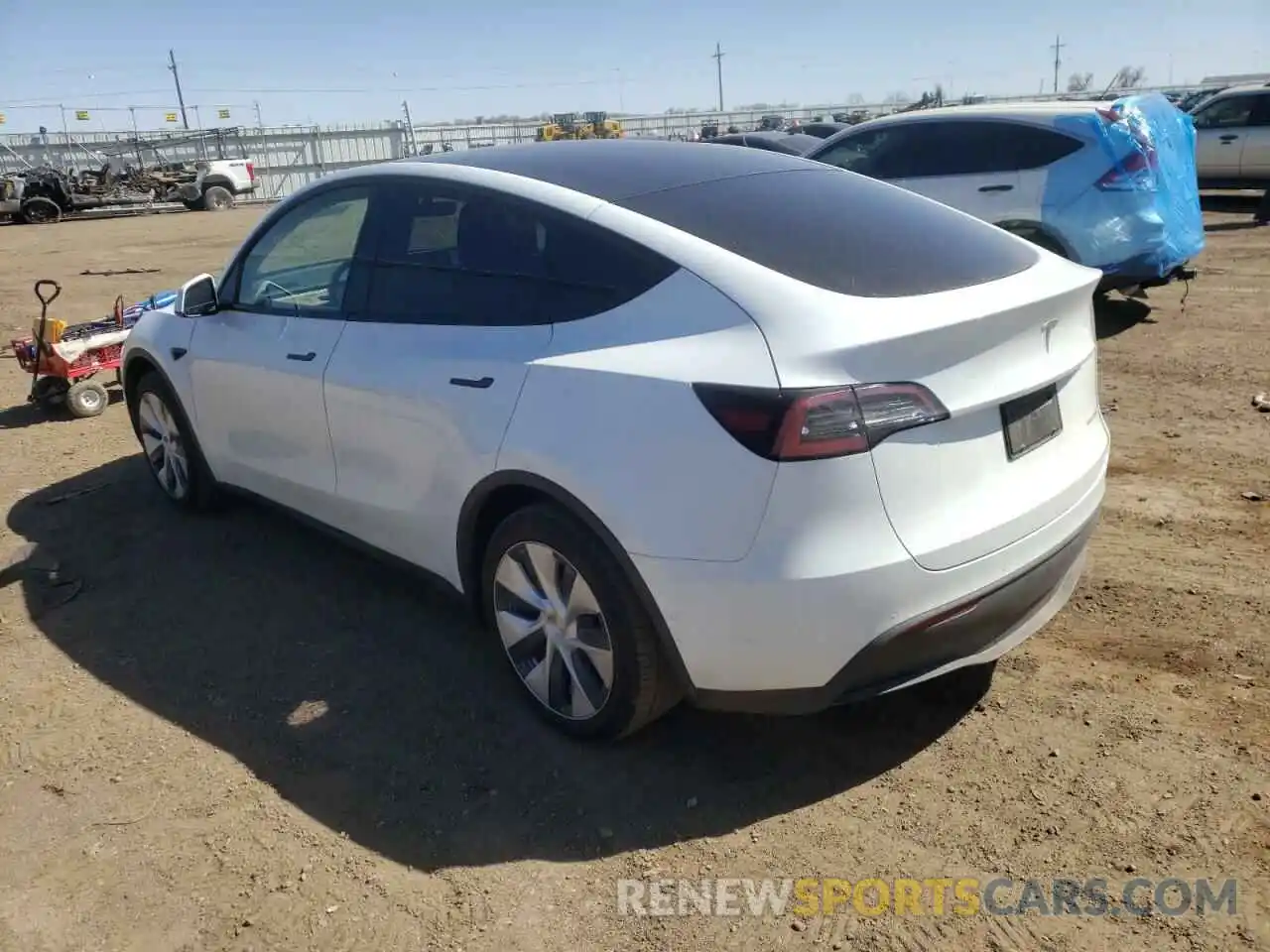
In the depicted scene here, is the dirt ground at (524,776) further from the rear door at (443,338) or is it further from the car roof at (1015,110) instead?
the car roof at (1015,110)

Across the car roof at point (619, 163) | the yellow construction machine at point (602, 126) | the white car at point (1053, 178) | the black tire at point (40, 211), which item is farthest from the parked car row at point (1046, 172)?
the yellow construction machine at point (602, 126)

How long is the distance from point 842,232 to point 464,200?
1.30 m

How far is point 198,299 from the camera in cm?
450

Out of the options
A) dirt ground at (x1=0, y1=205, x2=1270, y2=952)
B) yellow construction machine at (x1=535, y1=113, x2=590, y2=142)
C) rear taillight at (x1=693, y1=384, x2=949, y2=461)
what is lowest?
dirt ground at (x1=0, y1=205, x2=1270, y2=952)

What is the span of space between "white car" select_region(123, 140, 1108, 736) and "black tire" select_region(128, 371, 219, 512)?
138 centimetres

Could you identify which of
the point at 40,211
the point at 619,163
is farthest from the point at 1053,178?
the point at 40,211

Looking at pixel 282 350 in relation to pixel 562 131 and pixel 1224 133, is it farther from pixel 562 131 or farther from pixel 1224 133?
pixel 562 131

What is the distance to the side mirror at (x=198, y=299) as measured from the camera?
177 inches

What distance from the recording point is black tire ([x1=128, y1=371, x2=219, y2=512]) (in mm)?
4863

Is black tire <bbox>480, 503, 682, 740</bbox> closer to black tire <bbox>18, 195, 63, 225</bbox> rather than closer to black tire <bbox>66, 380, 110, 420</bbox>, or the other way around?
black tire <bbox>66, 380, 110, 420</bbox>

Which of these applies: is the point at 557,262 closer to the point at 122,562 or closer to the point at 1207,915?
the point at 1207,915

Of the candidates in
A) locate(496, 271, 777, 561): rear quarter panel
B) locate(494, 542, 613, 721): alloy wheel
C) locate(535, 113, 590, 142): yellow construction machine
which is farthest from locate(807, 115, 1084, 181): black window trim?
locate(535, 113, 590, 142): yellow construction machine

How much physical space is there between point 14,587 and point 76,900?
239 centimetres

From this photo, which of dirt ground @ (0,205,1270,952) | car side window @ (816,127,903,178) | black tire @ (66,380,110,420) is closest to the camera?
dirt ground @ (0,205,1270,952)
